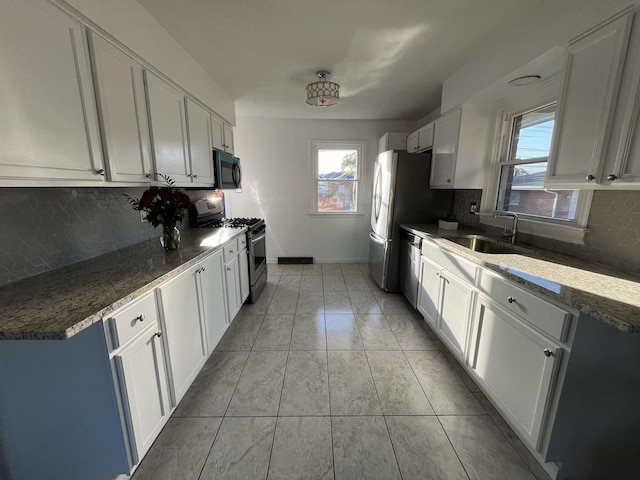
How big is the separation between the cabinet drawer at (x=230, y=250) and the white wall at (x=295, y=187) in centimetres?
203

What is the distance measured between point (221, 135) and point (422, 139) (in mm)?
2524

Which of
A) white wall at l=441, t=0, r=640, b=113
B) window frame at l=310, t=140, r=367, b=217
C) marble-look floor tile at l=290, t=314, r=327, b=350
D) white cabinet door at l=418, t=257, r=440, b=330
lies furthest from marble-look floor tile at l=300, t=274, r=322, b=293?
white wall at l=441, t=0, r=640, b=113

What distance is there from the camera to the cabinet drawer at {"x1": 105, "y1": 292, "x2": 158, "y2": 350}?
104cm

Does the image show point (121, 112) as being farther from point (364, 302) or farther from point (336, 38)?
point (364, 302)

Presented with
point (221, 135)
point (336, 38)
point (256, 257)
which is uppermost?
point (336, 38)

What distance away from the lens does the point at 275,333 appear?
247 centimetres

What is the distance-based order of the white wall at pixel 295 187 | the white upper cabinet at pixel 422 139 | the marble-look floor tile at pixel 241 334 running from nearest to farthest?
the marble-look floor tile at pixel 241 334 < the white upper cabinet at pixel 422 139 < the white wall at pixel 295 187

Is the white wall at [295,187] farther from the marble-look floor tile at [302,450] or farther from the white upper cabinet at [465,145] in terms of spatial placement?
the marble-look floor tile at [302,450]

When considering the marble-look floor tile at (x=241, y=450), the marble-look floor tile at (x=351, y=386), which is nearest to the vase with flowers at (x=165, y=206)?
the marble-look floor tile at (x=241, y=450)

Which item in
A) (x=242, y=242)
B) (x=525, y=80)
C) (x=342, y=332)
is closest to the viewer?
(x=525, y=80)

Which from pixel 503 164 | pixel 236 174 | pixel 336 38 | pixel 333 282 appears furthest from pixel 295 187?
pixel 503 164

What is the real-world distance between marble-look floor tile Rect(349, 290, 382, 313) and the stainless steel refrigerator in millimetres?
256

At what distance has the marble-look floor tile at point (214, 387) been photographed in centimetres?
163

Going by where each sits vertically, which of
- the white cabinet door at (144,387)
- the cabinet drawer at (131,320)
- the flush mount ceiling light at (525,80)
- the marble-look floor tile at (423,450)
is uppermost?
the flush mount ceiling light at (525,80)
